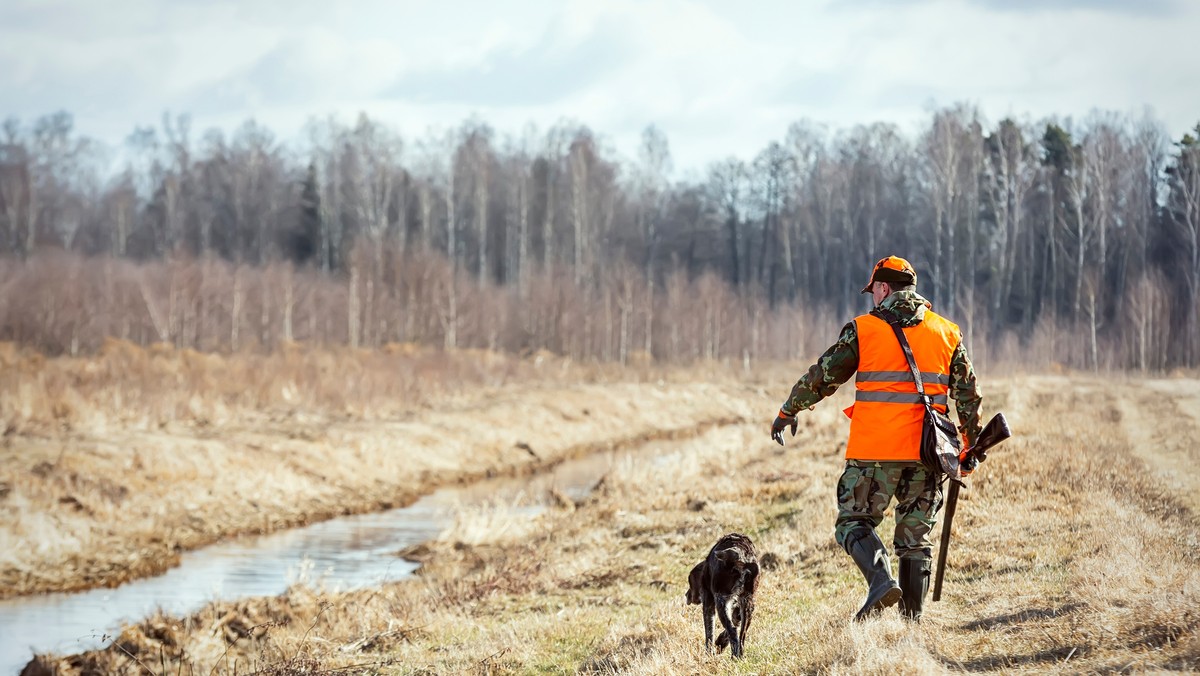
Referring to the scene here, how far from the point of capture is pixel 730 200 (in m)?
72.3

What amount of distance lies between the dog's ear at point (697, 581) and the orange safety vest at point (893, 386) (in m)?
1.10

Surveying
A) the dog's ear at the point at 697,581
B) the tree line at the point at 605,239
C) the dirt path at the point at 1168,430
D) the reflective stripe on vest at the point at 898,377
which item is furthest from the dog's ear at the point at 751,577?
the tree line at the point at 605,239

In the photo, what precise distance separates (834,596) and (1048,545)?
1.94m

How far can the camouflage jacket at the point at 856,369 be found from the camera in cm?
673

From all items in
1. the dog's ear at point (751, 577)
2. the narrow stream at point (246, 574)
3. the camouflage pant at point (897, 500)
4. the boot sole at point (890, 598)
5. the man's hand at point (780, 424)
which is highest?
the man's hand at point (780, 424)

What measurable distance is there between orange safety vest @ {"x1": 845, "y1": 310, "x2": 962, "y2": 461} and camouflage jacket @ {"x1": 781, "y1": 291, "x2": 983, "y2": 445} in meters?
0.06

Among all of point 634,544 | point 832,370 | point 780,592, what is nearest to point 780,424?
point 832,370

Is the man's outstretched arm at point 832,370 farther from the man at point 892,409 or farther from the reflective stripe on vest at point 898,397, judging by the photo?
the reflective stripe on vest at point 898,397

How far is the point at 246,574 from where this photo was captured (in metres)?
15.3

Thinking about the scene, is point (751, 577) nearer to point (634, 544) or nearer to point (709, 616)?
point (709, 616)

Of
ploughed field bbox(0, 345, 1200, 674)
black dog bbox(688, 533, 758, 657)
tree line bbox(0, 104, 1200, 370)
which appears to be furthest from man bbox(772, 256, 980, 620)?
tree line bbox(0, 104, 1200, 370)

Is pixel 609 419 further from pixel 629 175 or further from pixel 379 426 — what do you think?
pixel 629 175

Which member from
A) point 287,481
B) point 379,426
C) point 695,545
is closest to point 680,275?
point 379,426

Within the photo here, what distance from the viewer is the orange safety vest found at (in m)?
6.62
